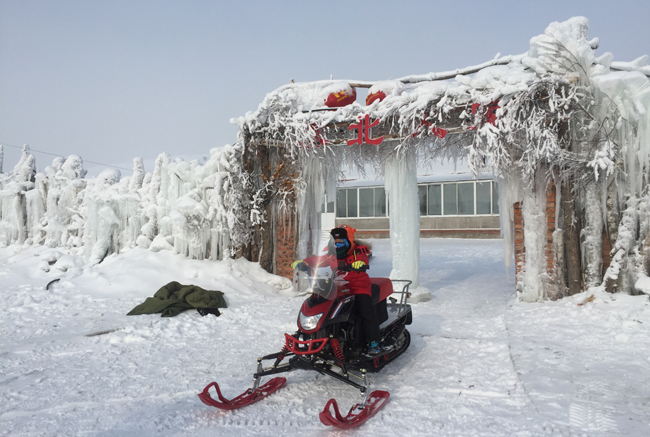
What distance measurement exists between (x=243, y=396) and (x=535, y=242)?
5.34m

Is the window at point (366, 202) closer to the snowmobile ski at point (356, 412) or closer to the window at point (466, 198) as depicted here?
the window at point (466, 198)

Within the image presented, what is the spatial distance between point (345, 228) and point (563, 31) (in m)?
5.08

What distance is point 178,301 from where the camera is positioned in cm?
680

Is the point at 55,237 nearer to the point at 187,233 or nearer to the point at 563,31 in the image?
the point at 187,233

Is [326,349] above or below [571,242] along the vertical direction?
below

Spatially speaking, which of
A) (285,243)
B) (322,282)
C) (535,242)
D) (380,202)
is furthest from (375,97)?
(380,202)

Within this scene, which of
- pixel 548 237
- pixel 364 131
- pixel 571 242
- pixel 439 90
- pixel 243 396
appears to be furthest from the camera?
pixel 364 131

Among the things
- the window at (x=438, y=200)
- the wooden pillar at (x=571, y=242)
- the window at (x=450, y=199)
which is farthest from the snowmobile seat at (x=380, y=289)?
the window at (x=450, y=199)

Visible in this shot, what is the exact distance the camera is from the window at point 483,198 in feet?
64.0

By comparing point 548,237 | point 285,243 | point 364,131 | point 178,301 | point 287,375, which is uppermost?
point 364,131

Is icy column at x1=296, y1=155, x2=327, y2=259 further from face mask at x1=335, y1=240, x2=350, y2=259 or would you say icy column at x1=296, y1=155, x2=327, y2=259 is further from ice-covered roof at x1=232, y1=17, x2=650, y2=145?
face mask at x1=335, y1=240, x2=350, y2=259

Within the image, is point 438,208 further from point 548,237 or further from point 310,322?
point 310,322

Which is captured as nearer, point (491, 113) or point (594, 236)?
point (594, 236)

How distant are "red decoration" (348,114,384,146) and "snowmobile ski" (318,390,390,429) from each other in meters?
5.19
